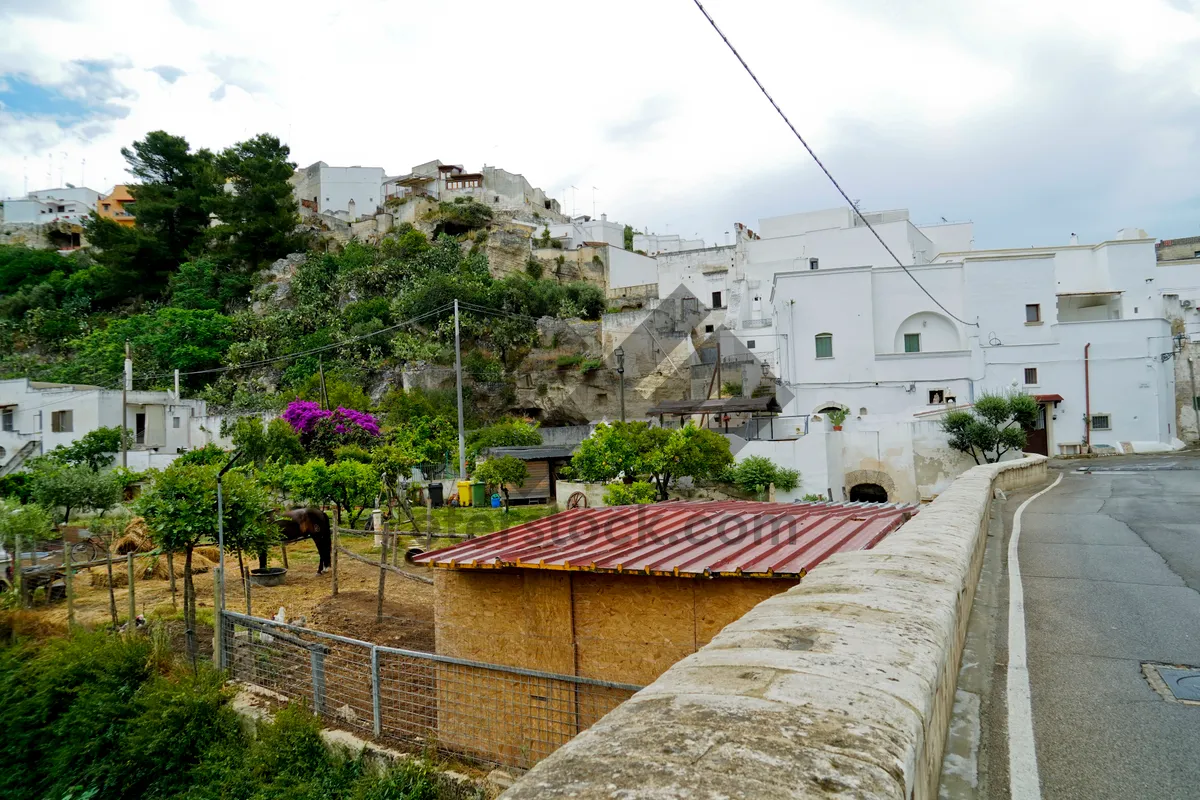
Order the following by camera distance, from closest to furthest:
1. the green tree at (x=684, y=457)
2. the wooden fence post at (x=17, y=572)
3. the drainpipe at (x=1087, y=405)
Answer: the wooden fence post at (x=17, y=572) < the green tree at (x=684, y=457) < the drainpipe at (x=1087, y=405)

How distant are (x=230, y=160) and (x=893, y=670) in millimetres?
71538

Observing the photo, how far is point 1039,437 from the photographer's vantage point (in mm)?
35469

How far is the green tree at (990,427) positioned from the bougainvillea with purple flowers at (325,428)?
24252mm

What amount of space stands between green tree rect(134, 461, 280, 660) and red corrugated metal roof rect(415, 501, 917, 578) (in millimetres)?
5460

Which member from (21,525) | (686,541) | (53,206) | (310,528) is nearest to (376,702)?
(686,541)

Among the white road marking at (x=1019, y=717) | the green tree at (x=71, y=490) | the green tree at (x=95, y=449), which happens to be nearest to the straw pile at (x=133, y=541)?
the green tree at (x=71, y=490)

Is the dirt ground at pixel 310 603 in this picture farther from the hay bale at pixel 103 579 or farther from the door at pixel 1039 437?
the door at pixel 1039 437

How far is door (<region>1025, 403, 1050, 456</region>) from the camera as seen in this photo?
3519 centimetres

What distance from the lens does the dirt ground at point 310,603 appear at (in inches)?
503

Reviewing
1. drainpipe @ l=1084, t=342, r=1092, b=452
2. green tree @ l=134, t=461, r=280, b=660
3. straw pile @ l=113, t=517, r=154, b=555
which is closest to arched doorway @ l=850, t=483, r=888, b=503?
drainpipe @ l=1084, t=342, r=1092, b=452

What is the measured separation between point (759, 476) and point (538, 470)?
9.60 metres

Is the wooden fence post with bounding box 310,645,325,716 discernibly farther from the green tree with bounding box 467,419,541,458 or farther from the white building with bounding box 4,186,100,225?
the white building with bounding box 4,186,100,225

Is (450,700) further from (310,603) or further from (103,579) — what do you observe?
(103,579)

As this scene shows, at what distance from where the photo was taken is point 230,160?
62875 mm
